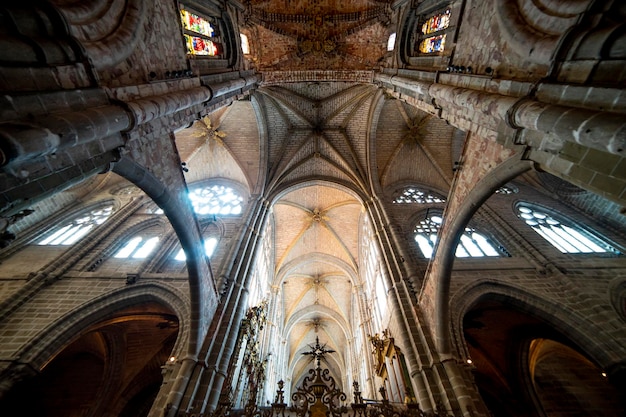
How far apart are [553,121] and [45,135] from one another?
5426 mm

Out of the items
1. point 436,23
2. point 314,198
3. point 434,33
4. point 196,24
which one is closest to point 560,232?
point 434,33

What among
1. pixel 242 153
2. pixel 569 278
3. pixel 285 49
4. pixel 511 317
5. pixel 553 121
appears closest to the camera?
pixel 553 121

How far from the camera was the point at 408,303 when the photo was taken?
7.78 meters

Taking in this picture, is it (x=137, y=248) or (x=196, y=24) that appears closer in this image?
(x=196, y=24)

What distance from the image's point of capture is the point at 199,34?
25.3ft

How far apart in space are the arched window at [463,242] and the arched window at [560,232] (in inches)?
88.7

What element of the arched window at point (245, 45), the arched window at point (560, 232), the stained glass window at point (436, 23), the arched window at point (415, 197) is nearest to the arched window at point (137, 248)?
the arched window at point (245, 45)

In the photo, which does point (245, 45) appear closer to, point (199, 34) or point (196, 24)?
point (196, 24)

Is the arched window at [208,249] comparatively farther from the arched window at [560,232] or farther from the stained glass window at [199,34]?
the arched window at [560,232]

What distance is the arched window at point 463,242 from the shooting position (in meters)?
9.52

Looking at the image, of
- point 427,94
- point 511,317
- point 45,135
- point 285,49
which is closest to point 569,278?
point 511,317

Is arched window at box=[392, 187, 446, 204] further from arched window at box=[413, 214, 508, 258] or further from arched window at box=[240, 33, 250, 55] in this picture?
arched window at box=[240, 33, 250, 55]

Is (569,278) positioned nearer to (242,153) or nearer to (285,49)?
(285,49)

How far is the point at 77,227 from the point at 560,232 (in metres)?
21.1
